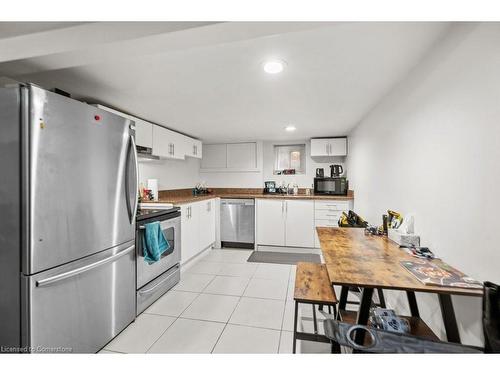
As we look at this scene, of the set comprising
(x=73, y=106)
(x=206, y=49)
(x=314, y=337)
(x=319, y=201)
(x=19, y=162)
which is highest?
(x=206, y=49)

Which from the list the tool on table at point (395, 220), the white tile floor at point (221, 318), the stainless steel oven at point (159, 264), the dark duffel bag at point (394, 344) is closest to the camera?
the dark duffel bag at point (394, 344)

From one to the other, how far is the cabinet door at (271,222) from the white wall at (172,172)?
153 cm

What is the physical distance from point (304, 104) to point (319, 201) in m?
1.94

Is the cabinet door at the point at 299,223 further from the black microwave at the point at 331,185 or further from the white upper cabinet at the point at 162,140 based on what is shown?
the white upper cabinet at the point at 162,140

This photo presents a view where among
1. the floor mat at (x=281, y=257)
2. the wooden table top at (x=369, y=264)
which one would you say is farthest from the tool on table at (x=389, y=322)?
the floor mat at (x=281, y=257)

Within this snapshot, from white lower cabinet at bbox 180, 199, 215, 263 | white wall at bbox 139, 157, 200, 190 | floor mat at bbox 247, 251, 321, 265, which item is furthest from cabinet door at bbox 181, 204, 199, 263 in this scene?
floor mat at bbox 247, 251, 321, 265

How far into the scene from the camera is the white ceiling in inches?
47.3

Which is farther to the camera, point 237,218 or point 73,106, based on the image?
point 237,218

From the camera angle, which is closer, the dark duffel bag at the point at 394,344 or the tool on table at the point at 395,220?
the dark duffel bag at the point at 394,344

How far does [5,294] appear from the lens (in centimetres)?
130

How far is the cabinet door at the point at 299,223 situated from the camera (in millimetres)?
4043

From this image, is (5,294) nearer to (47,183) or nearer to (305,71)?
(47,183)

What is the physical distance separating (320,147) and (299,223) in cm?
149
